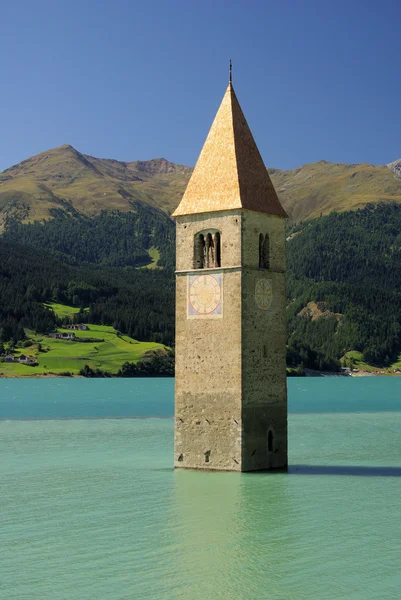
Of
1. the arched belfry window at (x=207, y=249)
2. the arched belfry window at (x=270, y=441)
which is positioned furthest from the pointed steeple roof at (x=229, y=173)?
the arched belfry window at (x=270, y=441)

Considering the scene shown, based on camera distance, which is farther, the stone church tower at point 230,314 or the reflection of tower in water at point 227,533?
the stone church tower at point 230,314

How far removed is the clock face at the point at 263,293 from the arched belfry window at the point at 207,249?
197 centimetres

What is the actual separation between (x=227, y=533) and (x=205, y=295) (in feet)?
45.7

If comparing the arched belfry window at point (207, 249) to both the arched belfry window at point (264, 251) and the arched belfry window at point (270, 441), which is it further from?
the arched belfry window at point (270, 441)

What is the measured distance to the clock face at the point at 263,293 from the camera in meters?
41.9

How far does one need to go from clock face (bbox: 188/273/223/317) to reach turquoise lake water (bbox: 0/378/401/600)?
7058mm

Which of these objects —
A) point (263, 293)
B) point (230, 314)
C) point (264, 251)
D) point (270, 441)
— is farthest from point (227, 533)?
point (264, 251)

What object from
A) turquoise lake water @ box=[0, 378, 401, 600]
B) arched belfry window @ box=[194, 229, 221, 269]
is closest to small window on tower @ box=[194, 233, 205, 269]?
arched belfry window @ box=[194, 229, 221, 269]

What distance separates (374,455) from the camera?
52594 millimetres

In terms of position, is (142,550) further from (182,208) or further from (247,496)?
(182,208)

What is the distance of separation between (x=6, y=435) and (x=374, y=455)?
26232 millimetres

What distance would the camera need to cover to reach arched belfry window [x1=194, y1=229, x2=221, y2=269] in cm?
4216

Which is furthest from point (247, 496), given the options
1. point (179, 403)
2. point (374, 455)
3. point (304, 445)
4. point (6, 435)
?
point (6, 435)

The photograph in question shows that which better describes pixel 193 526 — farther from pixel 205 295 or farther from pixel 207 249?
pixel 207 249
